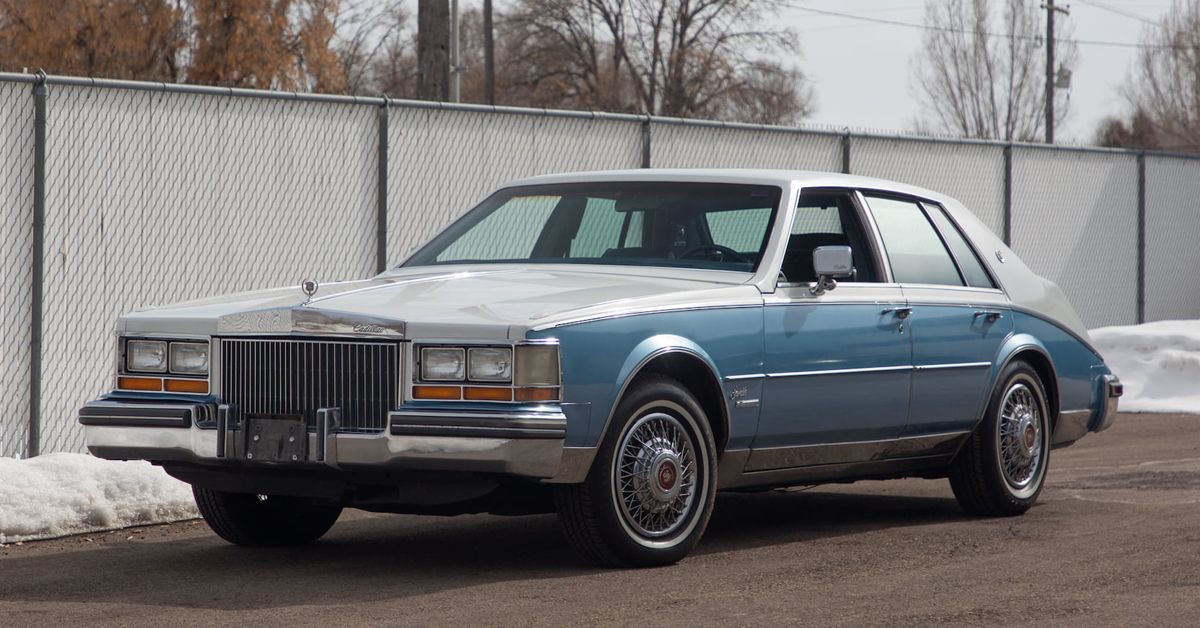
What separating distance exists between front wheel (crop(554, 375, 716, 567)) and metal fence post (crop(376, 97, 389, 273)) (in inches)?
220

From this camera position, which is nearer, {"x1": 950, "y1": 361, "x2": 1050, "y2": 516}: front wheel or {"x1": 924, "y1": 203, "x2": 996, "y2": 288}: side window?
{"x1": 950, "y1": 361, "x2": 1050, "y2": 516}: front wheel

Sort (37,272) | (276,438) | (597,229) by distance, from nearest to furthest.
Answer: (276,438) < (597,229) < (37,272)

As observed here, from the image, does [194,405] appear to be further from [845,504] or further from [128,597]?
[845,504]

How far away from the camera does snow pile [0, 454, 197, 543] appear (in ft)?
25.6

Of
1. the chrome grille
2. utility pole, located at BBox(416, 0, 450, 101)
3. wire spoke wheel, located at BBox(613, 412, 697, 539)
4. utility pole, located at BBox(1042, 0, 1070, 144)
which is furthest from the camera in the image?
utility pole, located at BBox(1042, 0, 1070, 144)

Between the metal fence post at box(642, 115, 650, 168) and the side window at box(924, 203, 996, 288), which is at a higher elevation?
the metal fence post at box(642, 115, 650, 168)

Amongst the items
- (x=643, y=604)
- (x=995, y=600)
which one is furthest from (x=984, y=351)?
(x=643, y=604)

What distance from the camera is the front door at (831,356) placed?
23.5ft

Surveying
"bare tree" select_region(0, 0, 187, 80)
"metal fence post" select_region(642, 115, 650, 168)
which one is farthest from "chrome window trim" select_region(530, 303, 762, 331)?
"bare tree" select_region(0, 0, 187, 80)

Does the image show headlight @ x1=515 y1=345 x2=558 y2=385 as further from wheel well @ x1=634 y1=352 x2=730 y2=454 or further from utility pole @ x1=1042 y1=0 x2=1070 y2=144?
utility pole @ x1=1042 y1=0 x2=1070 y2=144

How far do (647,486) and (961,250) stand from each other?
9.08 feet

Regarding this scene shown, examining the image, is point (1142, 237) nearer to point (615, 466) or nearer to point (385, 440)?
point (615, 466)

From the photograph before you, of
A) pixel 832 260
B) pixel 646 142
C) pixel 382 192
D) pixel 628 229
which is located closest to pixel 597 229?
pixel 628 229

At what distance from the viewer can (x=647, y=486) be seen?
21.4 ft
